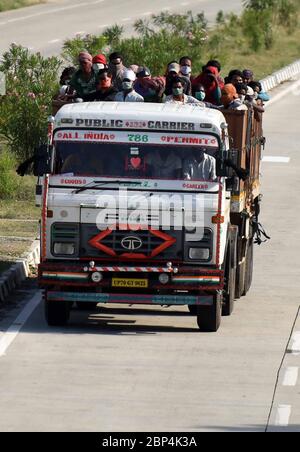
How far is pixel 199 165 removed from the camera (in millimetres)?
18203

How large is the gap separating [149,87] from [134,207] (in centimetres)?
335

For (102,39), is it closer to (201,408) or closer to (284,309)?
(284,309)

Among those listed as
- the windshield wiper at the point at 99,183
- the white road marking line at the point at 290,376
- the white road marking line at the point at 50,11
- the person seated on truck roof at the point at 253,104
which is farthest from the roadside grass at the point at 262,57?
the white road marking line at the point at 290,376

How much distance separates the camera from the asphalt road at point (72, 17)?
54.4 meters

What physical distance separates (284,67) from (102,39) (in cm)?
1575

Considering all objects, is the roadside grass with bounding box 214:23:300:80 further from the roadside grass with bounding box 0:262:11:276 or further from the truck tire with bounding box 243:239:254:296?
the roadside grass with bounding box 0:262:11:276

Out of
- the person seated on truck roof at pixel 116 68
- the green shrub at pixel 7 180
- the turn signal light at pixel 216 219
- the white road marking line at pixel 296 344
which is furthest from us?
the green shrub at pixel 7 180

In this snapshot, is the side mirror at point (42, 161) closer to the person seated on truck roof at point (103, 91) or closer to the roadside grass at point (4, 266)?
the person seated on truck roof at point (103, 91)

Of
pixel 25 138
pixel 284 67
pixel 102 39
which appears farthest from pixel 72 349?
pixel 284 67

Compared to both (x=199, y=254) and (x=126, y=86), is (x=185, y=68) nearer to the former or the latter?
(x=126, y=86)

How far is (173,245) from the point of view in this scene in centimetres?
1792

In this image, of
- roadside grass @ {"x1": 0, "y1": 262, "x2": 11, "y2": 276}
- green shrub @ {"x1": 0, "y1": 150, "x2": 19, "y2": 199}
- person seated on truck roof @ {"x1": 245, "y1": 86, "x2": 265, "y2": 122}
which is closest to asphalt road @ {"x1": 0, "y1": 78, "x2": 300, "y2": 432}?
roadside grass @ {"x1": 0, "y1": 262, "x2": 11, "y2": 276}

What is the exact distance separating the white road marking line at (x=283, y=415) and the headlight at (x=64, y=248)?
169 inches

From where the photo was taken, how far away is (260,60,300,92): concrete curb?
155 ft
